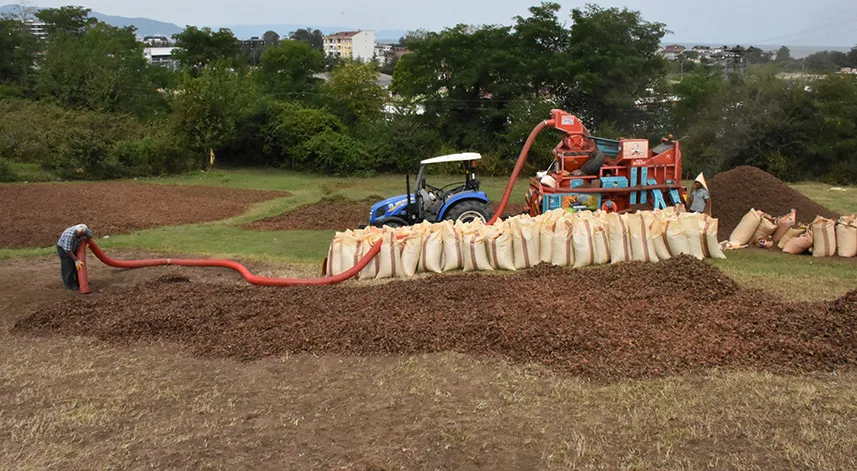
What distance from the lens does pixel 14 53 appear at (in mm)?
49125

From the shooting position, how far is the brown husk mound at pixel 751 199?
15703mm

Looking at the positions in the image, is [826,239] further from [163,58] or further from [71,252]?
[163,58]

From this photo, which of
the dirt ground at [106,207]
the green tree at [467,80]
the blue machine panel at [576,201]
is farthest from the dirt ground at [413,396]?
the green tree at [467,80]

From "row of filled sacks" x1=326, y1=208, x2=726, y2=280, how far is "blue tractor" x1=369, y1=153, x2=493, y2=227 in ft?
6.80

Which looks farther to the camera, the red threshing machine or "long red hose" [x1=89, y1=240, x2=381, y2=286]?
the red threshing machine

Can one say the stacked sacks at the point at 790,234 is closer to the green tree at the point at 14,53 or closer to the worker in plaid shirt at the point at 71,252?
the worker in plaid shirt at the point at 71,252

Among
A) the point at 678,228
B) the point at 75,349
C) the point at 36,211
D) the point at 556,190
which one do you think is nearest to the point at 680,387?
the point at 678,228

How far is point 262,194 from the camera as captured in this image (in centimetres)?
2403

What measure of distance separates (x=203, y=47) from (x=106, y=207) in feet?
124

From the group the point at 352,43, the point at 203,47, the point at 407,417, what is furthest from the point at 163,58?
the point at 407,417

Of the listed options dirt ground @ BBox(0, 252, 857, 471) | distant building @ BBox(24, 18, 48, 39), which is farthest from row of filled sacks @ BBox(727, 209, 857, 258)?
distant building @ BBox(24, 18, 48, 39)

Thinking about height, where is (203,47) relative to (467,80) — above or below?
above

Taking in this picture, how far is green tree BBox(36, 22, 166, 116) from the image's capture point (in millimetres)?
36750

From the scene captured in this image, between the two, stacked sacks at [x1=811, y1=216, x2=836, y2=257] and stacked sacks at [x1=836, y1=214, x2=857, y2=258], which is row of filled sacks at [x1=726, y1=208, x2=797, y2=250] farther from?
stacked sacks at [x1=836, y1=214, x2=857, y2=258]
